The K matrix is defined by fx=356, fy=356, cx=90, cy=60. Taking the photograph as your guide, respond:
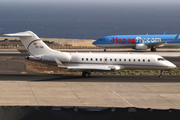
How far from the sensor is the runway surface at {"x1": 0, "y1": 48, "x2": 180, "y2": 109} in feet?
83.9

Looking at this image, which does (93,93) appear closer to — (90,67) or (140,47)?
(90,67)

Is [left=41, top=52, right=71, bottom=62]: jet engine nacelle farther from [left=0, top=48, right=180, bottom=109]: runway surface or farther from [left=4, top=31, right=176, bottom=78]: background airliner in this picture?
[left=0, top=48, right=180, bottom=109]: runway surface

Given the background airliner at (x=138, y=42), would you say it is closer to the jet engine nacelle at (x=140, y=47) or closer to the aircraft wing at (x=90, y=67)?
the jet engine nacelle at (x=140, y=47)

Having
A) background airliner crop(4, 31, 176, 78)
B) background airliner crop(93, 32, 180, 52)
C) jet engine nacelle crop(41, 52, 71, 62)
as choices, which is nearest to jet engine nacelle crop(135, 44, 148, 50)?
background airliner crop(93, 32, 180, 52)

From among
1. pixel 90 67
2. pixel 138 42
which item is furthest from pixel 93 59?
pixel 138 42

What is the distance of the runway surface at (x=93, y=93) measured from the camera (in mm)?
25578

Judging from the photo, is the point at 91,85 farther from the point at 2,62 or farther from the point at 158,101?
the point at 2,62

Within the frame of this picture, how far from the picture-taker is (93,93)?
2927 cm

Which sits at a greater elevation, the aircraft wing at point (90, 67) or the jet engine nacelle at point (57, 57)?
the jet engine nacelle at point (57, 57)

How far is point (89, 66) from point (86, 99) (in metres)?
12.3

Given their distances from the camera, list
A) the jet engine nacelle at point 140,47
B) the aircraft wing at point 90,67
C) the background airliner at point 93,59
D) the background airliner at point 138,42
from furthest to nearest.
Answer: the background airliner at point 138,42 → the jet engine nacelle at point 140,47 → the background airliner at point 93,59 → the aircraft wing at point 90,67

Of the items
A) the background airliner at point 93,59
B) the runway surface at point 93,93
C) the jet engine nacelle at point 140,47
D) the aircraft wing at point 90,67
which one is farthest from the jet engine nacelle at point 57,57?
the jet engine nacelle at point 140,47

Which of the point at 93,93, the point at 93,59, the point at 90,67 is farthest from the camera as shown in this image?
the point at 93,59

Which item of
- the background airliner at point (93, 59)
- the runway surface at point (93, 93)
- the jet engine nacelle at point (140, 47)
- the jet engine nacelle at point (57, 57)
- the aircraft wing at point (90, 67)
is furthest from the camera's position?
the jet engine nacelle at point (140, 47)
